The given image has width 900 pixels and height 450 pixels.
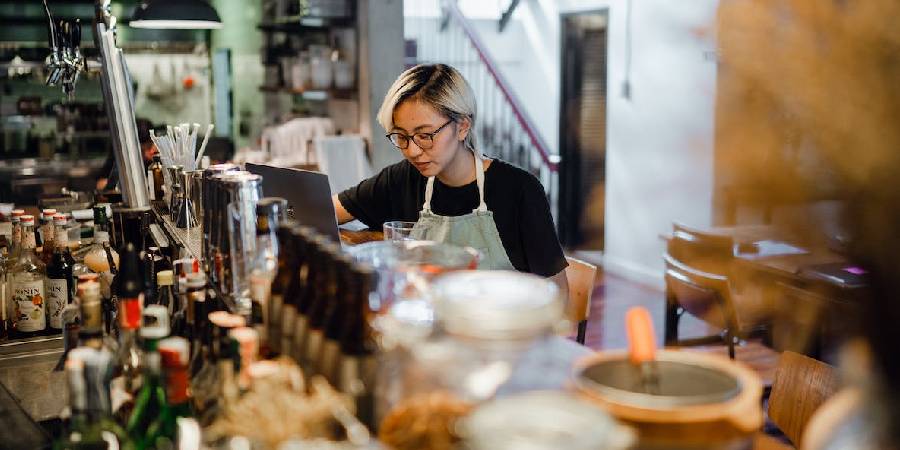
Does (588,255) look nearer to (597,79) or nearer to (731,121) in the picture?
(597,79)

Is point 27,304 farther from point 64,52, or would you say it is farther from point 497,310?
point 497,310

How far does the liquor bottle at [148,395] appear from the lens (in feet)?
4.17

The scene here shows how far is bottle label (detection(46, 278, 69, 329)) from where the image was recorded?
221 centimetres

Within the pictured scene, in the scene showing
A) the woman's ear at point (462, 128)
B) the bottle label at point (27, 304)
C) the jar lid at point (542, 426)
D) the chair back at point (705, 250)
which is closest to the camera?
the jar lid at point (542, 426)

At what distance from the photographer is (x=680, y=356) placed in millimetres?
1083

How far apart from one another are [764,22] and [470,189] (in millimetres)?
4027

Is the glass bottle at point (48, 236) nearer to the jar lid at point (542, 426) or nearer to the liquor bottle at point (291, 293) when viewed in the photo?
→ the liquor bottle at point (291, 293)

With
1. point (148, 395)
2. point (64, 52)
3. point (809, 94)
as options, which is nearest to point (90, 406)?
point (148, 395)

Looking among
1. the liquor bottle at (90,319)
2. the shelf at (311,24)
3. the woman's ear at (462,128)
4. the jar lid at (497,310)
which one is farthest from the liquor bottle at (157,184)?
the shelf at (311,24)

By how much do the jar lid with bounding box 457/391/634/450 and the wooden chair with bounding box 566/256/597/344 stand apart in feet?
5.83

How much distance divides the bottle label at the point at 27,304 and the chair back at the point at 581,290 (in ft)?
4.95

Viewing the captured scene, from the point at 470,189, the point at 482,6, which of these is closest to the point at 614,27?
the point at 482,6

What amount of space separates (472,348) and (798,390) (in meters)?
1.25

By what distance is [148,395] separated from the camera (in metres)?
1.36
